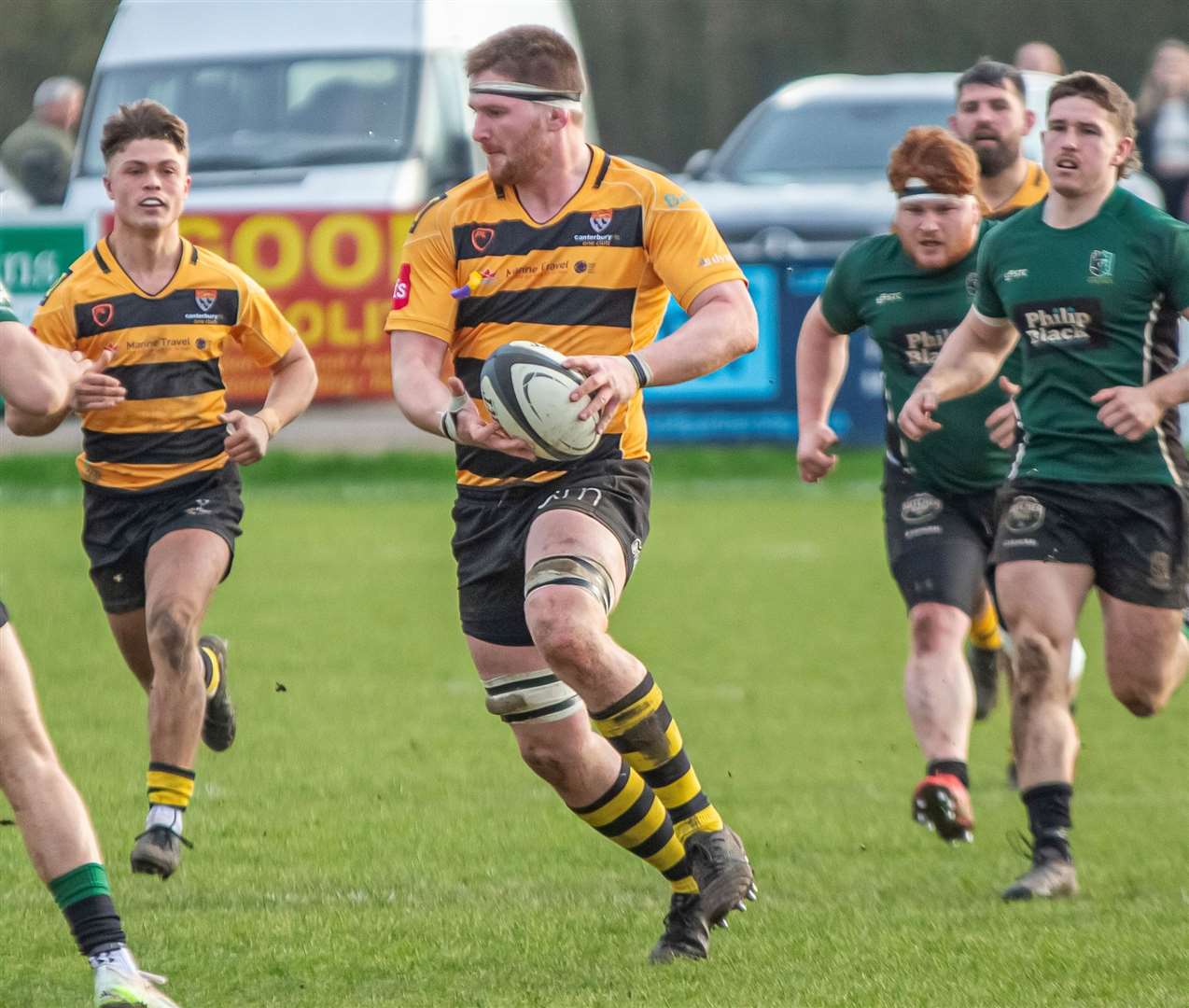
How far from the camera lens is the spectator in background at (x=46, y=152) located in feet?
60.8

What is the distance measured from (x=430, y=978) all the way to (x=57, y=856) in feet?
3.83

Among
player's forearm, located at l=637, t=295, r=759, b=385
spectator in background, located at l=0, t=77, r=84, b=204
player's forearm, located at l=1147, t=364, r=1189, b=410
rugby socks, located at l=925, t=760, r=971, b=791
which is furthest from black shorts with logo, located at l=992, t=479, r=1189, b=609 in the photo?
spectator in background, located at l=0, t=77, r=84, b=204

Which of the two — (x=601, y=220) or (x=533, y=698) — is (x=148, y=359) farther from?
(x=533, y=698)

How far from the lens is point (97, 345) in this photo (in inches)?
306

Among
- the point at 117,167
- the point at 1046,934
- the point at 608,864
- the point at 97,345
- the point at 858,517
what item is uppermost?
the point at 117,167

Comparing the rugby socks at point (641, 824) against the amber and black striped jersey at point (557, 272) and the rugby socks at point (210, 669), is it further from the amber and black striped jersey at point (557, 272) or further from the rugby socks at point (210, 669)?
the rugby socks at point (210, 669)

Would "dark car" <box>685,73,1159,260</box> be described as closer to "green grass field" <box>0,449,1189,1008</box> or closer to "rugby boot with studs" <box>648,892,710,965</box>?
"green grass field" <box>0,449,1189,1008</box>

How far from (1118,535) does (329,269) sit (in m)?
12.0

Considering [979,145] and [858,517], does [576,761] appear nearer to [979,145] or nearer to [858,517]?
[979,145]

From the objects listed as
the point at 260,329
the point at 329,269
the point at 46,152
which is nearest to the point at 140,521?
the point at 260,329

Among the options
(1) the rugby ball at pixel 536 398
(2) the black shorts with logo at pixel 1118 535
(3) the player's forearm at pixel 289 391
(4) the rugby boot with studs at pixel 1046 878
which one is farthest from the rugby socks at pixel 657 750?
(3) the player's forearm at pixel 289 391

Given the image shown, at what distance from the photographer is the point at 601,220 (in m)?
6.38

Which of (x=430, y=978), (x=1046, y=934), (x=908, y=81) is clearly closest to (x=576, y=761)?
(x=430, y=978)

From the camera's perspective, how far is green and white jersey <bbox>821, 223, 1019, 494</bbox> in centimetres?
812
